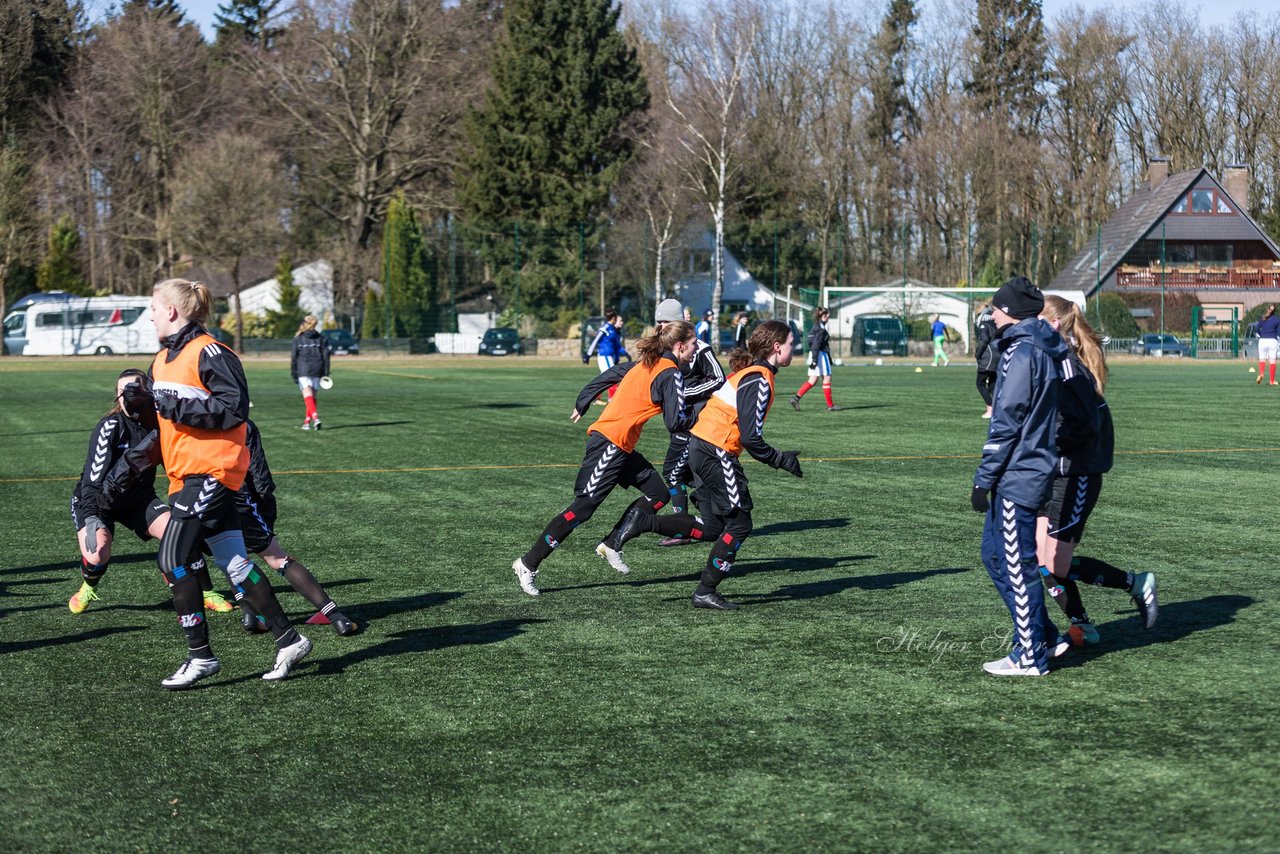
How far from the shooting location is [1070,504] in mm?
6574

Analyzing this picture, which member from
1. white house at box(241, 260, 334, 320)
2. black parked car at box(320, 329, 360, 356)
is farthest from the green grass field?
white house at box(241, 260, 334, 320)

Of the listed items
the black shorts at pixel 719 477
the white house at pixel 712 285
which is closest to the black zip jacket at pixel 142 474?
the black shorts at pixel 719 477

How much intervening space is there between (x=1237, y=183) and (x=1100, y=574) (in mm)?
70683

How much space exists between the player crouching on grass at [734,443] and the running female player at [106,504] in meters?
2.70

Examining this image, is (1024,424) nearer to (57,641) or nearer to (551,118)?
(57,641)

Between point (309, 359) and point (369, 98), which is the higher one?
point (369, 98)

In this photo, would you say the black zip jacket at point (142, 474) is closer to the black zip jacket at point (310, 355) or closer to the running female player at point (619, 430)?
the running female player at point (619, 430)

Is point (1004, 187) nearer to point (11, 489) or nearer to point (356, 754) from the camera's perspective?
point (11, 489)

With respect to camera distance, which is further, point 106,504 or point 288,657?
point 106,504

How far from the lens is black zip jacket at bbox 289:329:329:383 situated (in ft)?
66.2

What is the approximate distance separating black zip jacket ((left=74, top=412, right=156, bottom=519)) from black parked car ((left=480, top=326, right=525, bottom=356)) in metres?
46.7

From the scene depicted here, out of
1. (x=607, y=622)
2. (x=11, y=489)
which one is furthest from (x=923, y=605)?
(x=11, y=489)

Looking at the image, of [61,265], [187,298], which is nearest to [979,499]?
[187,298]

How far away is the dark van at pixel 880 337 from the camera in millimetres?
52250
